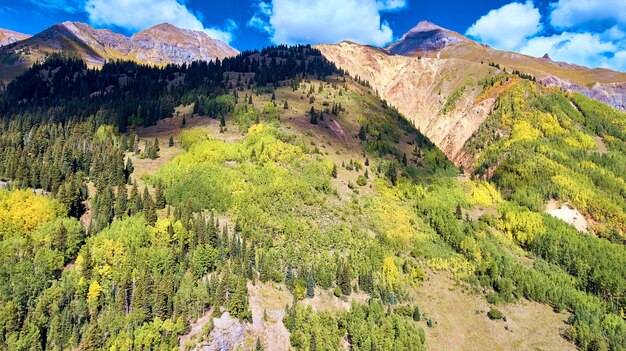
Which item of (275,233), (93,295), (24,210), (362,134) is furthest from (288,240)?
(362,134)

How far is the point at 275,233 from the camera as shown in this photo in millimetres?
106000

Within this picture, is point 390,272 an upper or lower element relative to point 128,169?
lower

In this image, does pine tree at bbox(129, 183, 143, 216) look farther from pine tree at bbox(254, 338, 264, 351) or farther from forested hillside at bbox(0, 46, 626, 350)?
pine tree at bbox(254, 338, 264, 351)

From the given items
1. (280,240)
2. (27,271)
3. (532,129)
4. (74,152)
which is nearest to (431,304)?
(280,240)

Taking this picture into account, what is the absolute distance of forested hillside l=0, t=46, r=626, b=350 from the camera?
79.1 meters

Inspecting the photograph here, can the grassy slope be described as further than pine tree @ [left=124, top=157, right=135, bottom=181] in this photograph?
No

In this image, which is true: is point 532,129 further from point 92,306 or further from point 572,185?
point 92,306

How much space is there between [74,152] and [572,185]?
175910 mm

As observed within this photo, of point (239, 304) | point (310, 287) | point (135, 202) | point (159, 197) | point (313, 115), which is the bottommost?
point (239, 304)

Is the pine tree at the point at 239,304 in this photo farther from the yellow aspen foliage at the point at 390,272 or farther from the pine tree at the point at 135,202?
the yellow aspen foliage at the point at 390,272

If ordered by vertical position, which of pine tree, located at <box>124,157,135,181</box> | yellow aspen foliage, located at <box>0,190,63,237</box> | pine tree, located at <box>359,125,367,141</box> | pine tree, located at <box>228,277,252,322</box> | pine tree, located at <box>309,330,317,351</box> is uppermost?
pine tree, located at <box>359,125,367,141</box>

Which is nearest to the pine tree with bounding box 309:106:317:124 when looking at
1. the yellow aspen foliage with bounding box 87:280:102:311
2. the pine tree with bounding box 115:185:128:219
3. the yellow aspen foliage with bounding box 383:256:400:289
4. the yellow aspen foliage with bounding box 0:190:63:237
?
the yellow aspen foliage with bounding box 383:256:400:289

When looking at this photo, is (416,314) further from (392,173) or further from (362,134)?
(362,134)

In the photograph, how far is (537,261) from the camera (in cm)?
12512
